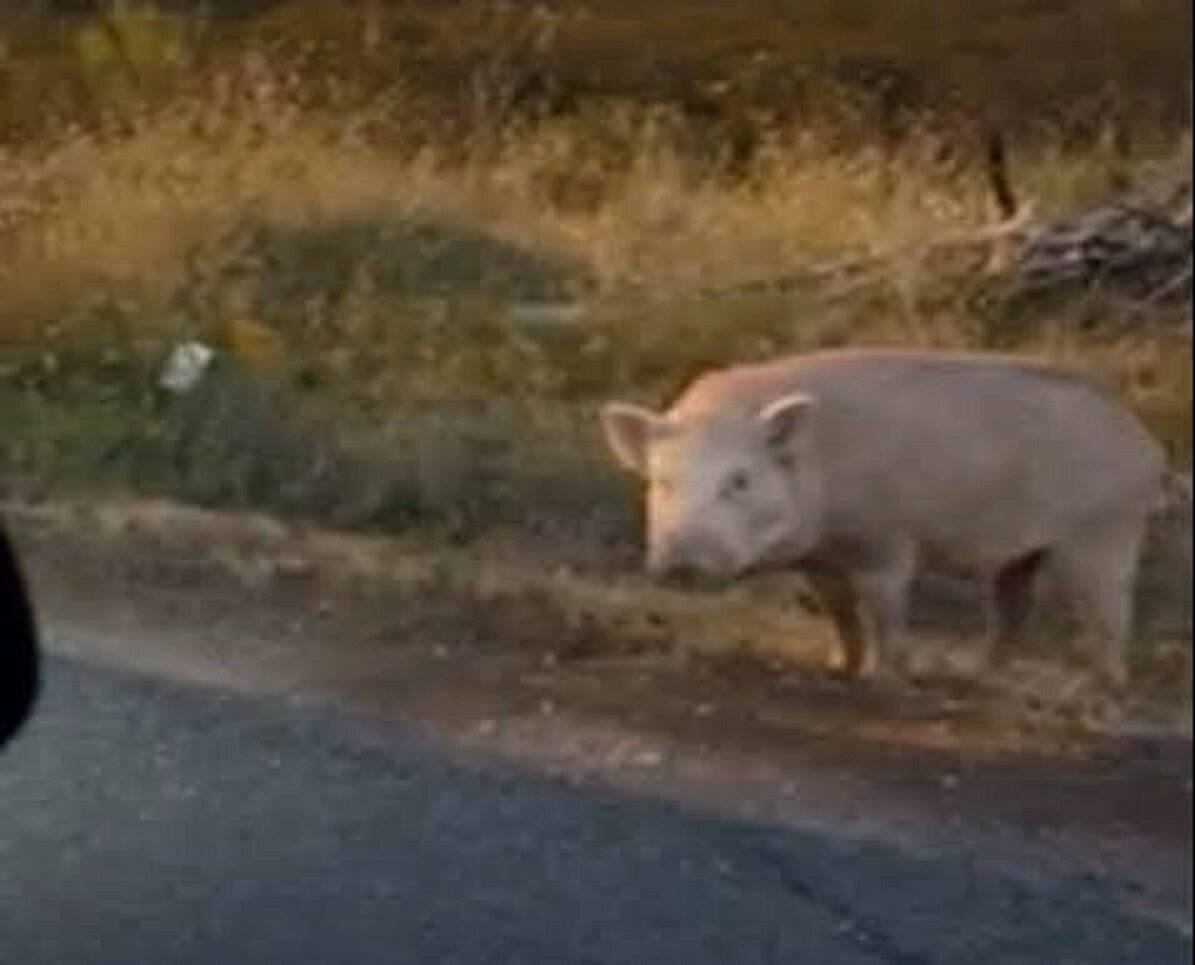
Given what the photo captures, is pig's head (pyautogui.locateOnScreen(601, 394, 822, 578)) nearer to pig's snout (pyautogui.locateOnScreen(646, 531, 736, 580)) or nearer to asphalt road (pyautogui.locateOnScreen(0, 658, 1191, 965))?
pig's snout (pyautogui.locateOnScreen(646, 531, 736, 580))

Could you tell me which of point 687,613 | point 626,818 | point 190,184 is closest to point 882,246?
point 687,613

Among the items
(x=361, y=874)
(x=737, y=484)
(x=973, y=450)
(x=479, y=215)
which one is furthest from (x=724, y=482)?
(x=361, y=874)

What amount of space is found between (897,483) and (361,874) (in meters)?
1.68

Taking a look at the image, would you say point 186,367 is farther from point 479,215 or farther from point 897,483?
point 897,483

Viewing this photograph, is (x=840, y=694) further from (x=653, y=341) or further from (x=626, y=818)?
(x=626, y=818)

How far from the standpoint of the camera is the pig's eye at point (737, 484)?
1.81m

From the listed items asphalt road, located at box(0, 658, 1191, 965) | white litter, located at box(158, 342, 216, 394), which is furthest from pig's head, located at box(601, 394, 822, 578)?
asphalt road, located at box(0, 658, 1191, 965)

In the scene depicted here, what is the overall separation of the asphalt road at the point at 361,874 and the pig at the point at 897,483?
33.3 inches

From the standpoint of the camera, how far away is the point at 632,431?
6.19 feet

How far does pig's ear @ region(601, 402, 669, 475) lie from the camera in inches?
74.1

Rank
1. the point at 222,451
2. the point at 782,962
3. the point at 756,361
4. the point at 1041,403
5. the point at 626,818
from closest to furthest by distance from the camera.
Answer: the point at 1041,403 → the point at 756,361 → the point at 222,451 → the point at 626,818 → the point at 782,962

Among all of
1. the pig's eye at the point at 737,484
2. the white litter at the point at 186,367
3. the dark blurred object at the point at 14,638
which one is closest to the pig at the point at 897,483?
the pig's eye at the point at 737,484

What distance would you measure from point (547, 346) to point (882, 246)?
211 mm

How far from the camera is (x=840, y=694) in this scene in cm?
198
